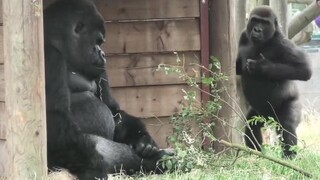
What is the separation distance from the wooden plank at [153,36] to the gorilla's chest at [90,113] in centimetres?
82

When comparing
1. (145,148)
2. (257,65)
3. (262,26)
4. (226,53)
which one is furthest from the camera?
(262,26)

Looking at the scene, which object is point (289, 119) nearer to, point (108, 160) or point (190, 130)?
point (190, 130)

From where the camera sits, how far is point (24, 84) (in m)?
3.30

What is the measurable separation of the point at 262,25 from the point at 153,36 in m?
1.21

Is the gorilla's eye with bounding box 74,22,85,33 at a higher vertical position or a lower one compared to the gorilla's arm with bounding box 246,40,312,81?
higher

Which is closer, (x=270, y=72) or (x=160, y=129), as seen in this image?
(x=160, y=129)

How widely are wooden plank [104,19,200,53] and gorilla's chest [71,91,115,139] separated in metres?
0.82

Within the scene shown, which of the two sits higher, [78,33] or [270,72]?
[78,33]

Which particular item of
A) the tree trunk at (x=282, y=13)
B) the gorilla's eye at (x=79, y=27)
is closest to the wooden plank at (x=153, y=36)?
the gorilla's eye at (x=79, y=27)

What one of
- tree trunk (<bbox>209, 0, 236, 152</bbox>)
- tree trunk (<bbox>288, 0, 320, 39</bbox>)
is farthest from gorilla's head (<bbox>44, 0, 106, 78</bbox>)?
tree trunk (<bbox>288, 0, 320, 39</bbox>)

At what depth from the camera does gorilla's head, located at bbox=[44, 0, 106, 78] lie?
404 centimetres

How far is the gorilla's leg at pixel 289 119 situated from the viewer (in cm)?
536

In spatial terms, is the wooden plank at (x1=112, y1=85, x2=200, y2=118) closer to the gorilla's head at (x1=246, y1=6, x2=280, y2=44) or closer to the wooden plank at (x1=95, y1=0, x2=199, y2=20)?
the wooden plank at (x1=95, y1=0, x2=199, y2=20)

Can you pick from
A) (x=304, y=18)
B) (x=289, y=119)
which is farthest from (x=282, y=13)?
(x=289, y=119)
